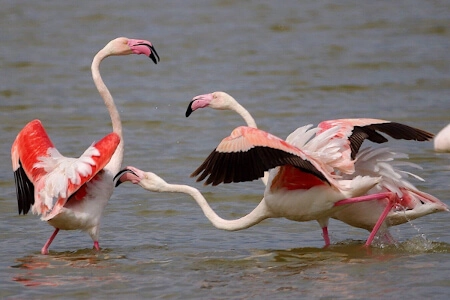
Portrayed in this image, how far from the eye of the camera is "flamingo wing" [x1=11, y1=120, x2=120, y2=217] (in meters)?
7.28

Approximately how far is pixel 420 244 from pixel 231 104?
191 centimetres

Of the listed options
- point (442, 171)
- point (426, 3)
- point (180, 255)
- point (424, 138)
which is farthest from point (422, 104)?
point (426, 3)

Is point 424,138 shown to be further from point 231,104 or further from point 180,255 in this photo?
point 180,255

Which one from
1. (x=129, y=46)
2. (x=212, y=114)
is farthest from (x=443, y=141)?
(x=212, y=114)

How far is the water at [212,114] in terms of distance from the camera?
6.91 metres

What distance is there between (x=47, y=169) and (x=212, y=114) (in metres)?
6.21

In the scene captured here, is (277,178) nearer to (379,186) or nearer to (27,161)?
(379,186)

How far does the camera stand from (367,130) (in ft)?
25.7

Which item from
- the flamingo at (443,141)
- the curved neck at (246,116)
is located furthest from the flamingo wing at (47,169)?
the flamingo at (443,141)

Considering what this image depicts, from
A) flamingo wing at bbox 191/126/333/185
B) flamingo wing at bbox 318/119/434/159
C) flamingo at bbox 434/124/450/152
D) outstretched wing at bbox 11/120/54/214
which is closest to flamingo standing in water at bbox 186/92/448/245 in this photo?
flamingo wing at bbox 318/119/434/159

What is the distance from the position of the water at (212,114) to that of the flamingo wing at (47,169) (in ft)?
1.57

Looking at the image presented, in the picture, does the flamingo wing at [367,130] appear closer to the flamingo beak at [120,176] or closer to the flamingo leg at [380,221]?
the flamingo leg at [380,221]

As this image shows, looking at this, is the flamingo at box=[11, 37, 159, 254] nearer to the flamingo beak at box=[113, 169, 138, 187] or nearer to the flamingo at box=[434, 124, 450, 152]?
the flamingo beak at box=[113, 169, 138, 187]

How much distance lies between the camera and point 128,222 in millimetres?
8742
